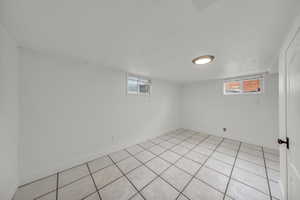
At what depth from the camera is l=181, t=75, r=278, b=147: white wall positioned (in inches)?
110

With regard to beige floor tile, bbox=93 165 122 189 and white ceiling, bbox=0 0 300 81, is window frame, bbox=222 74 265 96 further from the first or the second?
beige floor tile, bbox=93 165 122 189

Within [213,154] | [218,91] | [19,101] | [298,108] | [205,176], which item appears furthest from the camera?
[218,91]

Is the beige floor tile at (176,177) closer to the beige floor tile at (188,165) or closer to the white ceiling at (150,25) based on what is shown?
the beige floor tile at (188,165)

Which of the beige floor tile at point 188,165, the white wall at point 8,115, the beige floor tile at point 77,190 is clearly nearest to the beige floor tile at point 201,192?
the beige floor tile at point 188,165

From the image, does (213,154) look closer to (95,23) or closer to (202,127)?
(202,127)

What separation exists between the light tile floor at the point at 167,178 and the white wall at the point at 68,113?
0.28 meters

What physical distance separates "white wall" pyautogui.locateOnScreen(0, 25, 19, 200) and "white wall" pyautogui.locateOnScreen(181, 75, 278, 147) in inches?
189

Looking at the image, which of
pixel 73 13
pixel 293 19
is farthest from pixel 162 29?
pixel 293 19

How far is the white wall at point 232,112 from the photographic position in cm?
279

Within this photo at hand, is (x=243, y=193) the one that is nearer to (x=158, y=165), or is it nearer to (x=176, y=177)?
(x=176, y=177)

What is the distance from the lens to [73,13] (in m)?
0.91

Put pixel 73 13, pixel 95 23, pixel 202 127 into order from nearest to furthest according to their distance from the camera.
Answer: pixel 73 13
pixel 95 23
pixel 202 127

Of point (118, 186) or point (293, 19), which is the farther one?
point (118, 186)

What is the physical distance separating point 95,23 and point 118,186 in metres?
2.23
